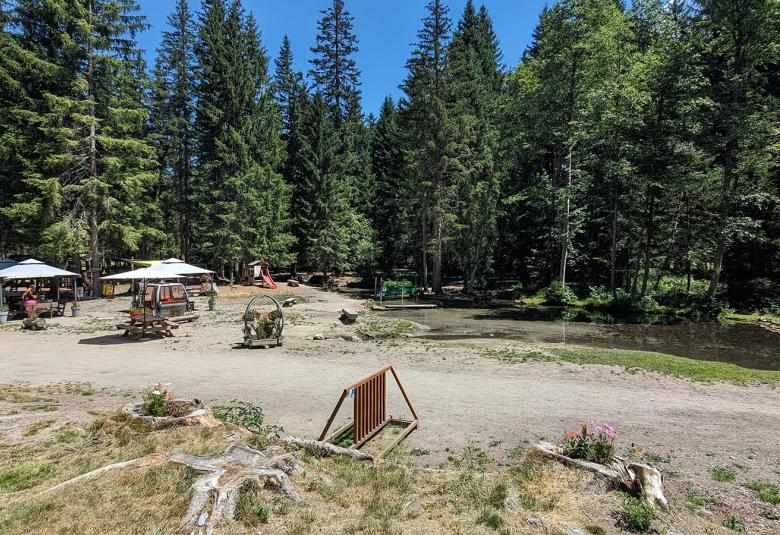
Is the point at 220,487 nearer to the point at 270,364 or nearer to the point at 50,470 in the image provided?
the point at 50,470

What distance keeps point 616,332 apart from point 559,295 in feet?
33.2

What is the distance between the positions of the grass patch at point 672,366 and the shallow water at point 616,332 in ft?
9.30

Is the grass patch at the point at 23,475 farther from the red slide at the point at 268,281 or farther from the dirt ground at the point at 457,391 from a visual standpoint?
the red slide at the point at 268,281

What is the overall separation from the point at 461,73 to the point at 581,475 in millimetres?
37549

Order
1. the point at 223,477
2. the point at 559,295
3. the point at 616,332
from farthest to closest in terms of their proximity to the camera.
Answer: the point at 559,295
the point at 616,332
the point at 223,477

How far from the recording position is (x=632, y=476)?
5273mm

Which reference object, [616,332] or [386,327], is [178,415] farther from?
[616,332]

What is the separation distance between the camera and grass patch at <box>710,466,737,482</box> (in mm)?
6267

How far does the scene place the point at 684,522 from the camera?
4.78m

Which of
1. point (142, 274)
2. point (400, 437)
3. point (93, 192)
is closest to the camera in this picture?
point (400, 437)

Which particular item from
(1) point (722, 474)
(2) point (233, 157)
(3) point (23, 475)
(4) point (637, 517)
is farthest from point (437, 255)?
(3) point (23, 475)

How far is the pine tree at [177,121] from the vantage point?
4612 cm

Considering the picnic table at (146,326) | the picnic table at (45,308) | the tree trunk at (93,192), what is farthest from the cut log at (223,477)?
the tree trunk at (93,192)

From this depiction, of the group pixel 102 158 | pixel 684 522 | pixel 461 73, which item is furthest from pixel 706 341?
pixel 102 158
